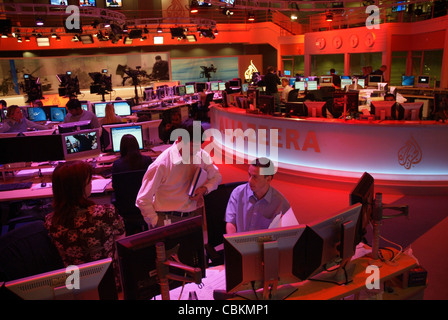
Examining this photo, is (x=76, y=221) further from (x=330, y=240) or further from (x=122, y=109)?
(x=122, y=109)

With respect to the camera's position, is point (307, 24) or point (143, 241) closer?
point (143, 241)

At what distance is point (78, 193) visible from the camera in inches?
98.0

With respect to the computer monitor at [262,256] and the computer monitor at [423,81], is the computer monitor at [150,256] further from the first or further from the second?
the computer monitor at [423,81]

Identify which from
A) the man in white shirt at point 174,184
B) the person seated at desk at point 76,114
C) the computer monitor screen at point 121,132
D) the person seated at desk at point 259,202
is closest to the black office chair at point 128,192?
the man in white shirt at point 174,184

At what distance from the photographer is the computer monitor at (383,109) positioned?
22.1 feet

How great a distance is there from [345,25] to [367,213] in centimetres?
1641

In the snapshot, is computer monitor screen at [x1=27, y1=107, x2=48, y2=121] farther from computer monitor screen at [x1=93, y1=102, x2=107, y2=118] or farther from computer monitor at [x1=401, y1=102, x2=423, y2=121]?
computer monitor at [x1=401, y1=102, x2=423, y2=121]

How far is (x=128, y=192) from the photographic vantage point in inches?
169

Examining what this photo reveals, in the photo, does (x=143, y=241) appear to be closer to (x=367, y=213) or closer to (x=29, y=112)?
(x=367, y=213)

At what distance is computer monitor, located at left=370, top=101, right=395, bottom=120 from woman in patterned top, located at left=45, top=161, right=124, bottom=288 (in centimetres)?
570

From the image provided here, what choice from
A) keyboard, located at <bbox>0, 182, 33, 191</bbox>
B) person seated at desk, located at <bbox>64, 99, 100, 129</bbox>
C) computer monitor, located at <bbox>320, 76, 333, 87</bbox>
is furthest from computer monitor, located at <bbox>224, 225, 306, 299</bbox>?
computer monitor, located at <bbox>320, 76, 333, 87</bbox>

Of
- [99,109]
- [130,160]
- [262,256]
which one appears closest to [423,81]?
[99,109]

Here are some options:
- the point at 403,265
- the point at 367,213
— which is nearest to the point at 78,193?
the point at 367,213

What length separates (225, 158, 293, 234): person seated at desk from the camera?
311 centimetres
